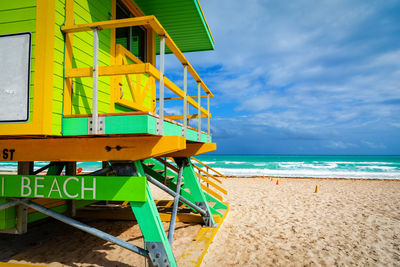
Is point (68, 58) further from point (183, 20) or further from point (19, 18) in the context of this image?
point (183, 20)

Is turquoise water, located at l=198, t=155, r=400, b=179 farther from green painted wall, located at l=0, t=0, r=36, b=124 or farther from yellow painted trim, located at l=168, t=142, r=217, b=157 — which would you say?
green painted wall, located at l=0, t=0, r=36, b=124

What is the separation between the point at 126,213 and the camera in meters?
6.64

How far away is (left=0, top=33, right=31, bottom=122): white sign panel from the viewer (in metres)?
3.07

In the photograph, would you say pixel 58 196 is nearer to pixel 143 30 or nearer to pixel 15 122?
pixel 15 122

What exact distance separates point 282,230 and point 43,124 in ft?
18.8

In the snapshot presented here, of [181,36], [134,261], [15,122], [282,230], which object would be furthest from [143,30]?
[282,230]

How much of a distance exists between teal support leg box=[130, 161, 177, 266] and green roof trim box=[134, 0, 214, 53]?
4641mm

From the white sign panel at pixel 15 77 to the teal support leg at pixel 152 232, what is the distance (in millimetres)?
1775

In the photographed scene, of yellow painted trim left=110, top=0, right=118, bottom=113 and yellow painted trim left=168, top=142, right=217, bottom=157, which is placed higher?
yellow painted trim left=110, top=0, right=118, bottom=113

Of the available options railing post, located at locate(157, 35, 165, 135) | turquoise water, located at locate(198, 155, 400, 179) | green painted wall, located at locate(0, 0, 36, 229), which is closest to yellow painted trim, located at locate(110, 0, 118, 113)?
green painted wall, located at locate(0, 0, 36, 229)

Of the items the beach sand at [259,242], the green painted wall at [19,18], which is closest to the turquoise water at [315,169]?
the beach sand at [259,242]

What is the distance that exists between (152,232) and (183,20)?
536 cm

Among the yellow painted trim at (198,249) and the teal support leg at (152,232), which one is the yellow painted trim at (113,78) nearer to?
the teal support leg at (152,232)

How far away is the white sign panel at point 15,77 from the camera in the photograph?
3.07m
